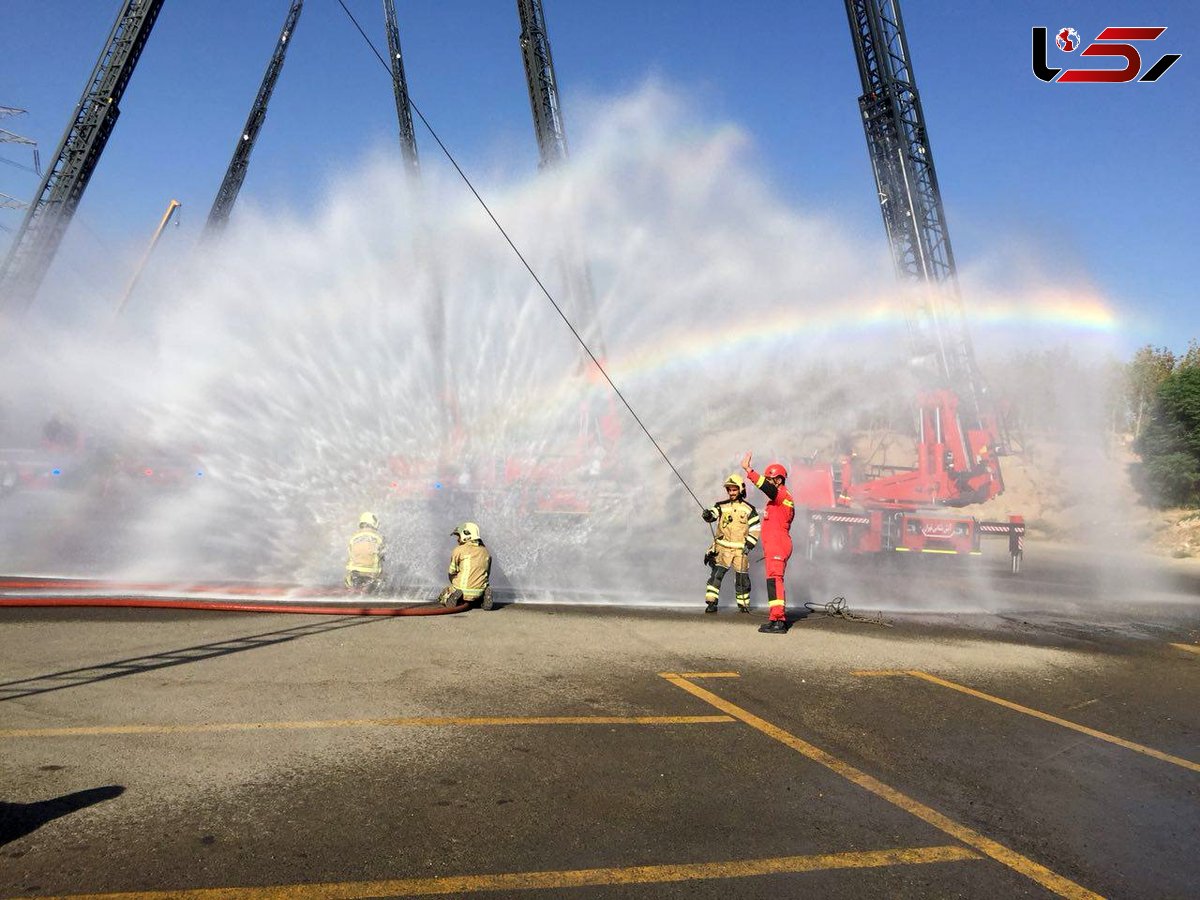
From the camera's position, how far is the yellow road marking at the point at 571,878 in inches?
98.5

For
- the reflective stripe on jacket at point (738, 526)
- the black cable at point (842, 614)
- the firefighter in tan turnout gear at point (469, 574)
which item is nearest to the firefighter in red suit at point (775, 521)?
the reflective stripe on jacket at point (738, 526)

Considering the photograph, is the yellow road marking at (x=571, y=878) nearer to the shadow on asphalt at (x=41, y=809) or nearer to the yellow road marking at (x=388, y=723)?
the shadow on asphalt at (x=41, y=809)

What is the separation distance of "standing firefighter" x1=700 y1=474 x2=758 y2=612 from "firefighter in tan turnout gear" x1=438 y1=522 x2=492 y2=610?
2.66 meters

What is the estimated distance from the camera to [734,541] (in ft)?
30.3

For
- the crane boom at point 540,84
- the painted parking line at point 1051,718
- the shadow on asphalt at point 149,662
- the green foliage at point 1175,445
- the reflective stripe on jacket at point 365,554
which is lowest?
the painted parking line at point 1051,718

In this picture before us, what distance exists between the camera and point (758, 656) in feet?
21.9

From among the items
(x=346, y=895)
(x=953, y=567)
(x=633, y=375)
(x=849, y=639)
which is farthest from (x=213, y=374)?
(x=953, y=567)

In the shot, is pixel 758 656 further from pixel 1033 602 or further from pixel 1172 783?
pixel 1033 602

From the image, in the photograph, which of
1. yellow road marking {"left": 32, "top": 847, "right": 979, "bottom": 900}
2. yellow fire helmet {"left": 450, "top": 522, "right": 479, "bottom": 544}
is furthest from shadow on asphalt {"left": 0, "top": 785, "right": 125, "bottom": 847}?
yellow fire helmet {"left": 450, "top": 522, "right": 479, "bottom": 544}

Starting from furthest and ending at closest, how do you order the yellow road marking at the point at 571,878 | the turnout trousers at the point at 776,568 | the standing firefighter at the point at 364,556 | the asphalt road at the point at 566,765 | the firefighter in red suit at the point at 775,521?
the standing firefighter at the point at 364,556 < the firefighter in red suit at the point at 775,521 < the turnout trousers at the point at 776,568 < the asphalt road at the point at 566,765 < the yellow road marking at the point at 571,878

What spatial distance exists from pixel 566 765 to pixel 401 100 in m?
37.0

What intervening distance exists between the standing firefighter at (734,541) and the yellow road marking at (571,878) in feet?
20.1

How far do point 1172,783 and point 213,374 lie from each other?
13323 millimetres

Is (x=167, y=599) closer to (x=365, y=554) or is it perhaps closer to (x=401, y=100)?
(x=365, y=554)
